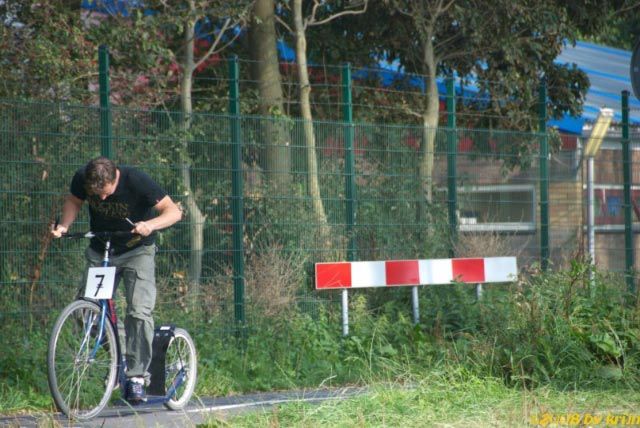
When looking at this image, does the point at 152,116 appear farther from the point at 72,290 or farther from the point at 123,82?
the point at 123,82

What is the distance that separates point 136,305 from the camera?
27.6 feet

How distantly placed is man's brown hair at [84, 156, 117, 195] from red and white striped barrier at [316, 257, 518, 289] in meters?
3.83

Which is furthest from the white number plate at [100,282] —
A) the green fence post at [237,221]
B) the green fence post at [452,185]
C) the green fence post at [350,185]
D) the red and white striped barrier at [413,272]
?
the green fence post at [452,185]

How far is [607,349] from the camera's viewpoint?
28.4 feet

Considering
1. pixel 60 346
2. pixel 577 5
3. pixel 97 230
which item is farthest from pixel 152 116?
pixel 577 5

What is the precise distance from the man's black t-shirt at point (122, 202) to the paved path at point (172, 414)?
1.19 metres

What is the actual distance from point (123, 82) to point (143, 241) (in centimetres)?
529

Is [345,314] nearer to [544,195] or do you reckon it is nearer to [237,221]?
[237,221]

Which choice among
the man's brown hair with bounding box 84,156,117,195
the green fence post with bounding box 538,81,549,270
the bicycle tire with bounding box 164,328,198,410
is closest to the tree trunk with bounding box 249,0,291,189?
the green fence post with bounding box 538,81,549,270

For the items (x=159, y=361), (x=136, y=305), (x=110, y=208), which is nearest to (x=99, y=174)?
(x=110, y=208)

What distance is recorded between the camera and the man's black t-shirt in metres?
8.30

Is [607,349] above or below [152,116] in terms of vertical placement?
below

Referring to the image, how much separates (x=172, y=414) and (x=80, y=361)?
2.69 feet

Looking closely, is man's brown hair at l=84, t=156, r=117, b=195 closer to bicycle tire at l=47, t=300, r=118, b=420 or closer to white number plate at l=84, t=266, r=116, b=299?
white number plate at l=84, t=266, r=116, b=299
